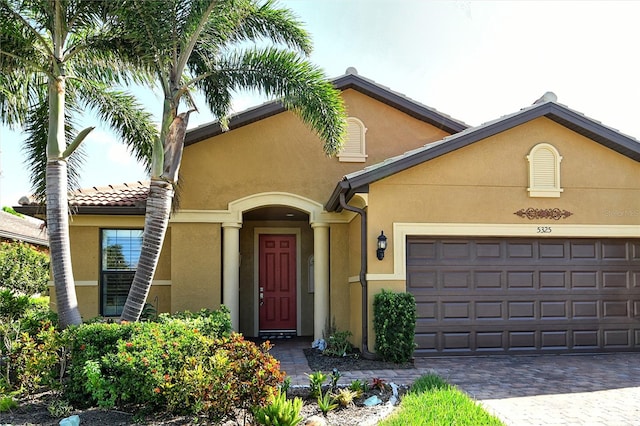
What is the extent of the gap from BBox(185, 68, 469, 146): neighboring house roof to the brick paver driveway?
5.74 metres

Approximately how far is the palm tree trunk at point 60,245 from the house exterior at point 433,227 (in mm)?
2867

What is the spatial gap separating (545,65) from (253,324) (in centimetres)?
931

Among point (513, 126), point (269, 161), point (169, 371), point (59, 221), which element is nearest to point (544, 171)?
point (513, 126)

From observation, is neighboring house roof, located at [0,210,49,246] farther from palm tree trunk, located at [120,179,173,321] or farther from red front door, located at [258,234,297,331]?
palm tree trunk, located at [120,179,173,321]

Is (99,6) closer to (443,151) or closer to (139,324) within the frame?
(139,324)

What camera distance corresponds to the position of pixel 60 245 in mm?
8953

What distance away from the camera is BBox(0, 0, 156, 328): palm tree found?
29.7 feet

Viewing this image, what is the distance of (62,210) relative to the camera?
904cm

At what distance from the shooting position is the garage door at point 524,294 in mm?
10906

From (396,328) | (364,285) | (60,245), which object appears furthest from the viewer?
(364,285)

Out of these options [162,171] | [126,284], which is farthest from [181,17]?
[126,284]

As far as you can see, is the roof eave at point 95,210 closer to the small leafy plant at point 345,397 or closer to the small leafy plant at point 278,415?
the small leafy plant at point 345,397

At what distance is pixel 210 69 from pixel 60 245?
4260 millimetres

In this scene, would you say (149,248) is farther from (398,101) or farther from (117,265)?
(398,101)
